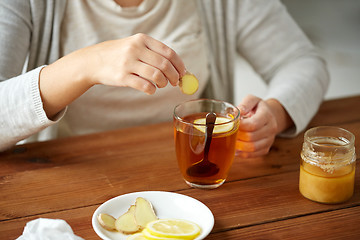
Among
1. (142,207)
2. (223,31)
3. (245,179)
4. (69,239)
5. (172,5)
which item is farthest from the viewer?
(223,31)

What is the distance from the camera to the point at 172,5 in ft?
4.45

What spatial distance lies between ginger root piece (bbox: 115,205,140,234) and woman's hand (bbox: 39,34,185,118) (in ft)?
0.79

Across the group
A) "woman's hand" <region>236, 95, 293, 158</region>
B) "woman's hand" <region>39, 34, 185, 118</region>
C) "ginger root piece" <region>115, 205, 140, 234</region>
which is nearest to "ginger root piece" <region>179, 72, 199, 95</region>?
"woman's hand" <region>39, 34, 185, 118</region>

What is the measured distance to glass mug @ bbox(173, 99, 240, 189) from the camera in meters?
Answer: 0.87

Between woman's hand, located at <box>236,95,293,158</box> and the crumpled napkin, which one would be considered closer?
the crumpled napkin

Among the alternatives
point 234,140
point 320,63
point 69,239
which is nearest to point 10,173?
point 69,239

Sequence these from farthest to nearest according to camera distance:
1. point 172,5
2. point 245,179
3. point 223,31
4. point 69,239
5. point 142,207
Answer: point 223,31 → point 172,5 → point 245,179 → point 142,207 → point 69,239

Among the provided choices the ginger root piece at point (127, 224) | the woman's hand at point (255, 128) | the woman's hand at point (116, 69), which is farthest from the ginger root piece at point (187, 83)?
the ginger root piece at point (127, 224)

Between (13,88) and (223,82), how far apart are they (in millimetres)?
779

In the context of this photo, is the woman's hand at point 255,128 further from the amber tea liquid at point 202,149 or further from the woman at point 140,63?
the amber tea liquid at point 202,149

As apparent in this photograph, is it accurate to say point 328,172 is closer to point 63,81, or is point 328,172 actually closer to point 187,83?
point 187,83

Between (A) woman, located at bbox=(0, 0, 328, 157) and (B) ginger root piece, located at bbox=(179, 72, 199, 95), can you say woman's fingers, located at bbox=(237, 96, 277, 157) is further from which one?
(B) ginger root piece, located at bbox=(179, 72, 199, 95)

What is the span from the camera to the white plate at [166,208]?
77 cm

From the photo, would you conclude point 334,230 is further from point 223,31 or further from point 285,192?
point 223,31
